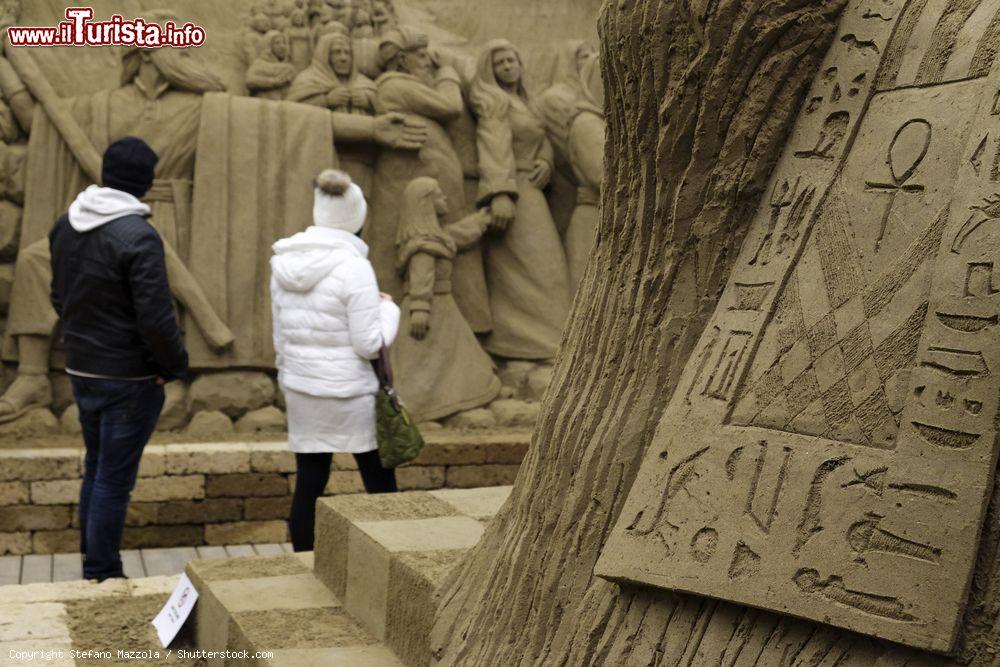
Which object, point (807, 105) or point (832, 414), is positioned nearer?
point (832, 414)

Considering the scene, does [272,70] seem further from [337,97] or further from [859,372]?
[859,372]

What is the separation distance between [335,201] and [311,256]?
0.25 metres

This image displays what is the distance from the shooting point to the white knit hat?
15.1ft

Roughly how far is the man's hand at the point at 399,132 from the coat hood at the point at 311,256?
10.4 feet

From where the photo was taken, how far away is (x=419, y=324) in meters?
7.71

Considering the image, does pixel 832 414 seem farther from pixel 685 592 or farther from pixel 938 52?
pixel 938 52

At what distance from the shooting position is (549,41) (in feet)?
29.4

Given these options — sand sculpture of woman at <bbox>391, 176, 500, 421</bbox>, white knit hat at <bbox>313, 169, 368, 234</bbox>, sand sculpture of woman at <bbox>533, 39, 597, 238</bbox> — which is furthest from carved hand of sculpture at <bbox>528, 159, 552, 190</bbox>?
white knit hat at <bbox>313, 169, 368, 234</bbox>

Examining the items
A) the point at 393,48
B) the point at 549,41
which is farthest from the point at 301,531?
the point at 549,41

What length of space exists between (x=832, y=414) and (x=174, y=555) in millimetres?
5251

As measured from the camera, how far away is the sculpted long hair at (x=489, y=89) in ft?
26.7

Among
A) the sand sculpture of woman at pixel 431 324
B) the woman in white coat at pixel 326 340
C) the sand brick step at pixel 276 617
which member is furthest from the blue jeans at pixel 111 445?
the sand sculpture of woman at pixel 431 324

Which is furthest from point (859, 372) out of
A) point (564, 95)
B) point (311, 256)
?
point (564, 95)

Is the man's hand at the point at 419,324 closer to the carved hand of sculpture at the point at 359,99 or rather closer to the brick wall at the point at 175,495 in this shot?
the brick wall at the point at 175,495
